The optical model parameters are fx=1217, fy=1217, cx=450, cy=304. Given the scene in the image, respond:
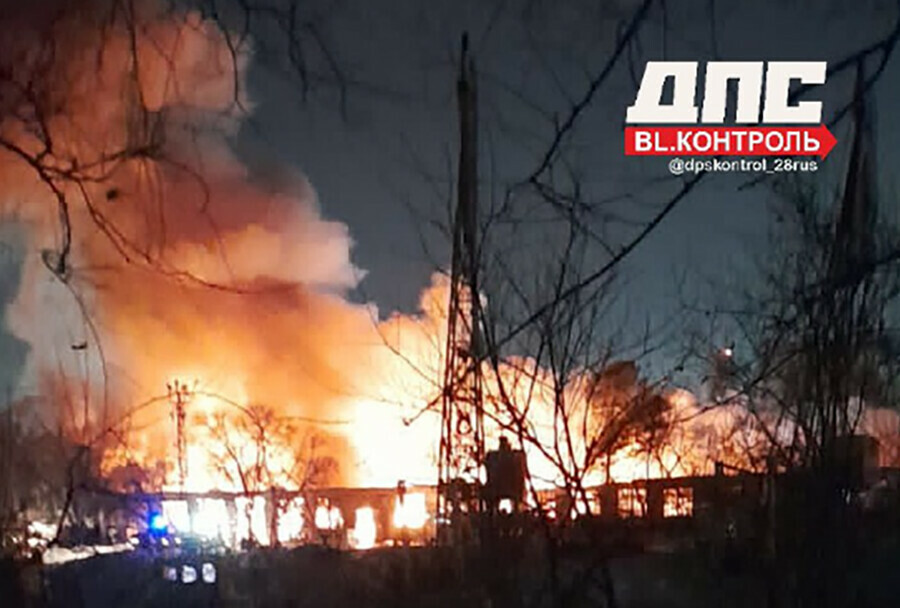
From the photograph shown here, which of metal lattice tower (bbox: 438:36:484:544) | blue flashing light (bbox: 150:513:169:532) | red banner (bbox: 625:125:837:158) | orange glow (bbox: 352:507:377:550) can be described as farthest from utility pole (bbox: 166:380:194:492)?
red banner (bbox: 625:125:837:158)

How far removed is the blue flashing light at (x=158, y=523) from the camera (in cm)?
657

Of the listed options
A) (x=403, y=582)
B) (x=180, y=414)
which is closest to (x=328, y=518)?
(x=180, y=414)

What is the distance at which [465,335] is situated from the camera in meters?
4.14

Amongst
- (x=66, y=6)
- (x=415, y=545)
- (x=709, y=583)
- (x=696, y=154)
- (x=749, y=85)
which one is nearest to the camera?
(x=66, y=6)

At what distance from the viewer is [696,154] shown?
3.46 metres

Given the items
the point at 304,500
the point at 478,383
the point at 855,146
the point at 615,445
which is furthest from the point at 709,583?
the point at 304,500

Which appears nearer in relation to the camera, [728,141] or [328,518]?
[728,141]

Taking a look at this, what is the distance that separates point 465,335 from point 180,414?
10.7 feet

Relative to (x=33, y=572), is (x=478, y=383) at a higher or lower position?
higher

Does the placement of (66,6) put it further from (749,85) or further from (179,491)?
(179,491)

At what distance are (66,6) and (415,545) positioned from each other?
145 inches

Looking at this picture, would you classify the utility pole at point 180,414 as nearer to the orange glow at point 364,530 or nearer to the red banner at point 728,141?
the orange glow at point 364,530

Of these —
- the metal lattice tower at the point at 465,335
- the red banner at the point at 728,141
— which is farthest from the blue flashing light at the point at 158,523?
the red banner at the point at 728,141

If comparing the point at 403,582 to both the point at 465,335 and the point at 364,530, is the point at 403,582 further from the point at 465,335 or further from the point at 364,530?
the point at 465,335
